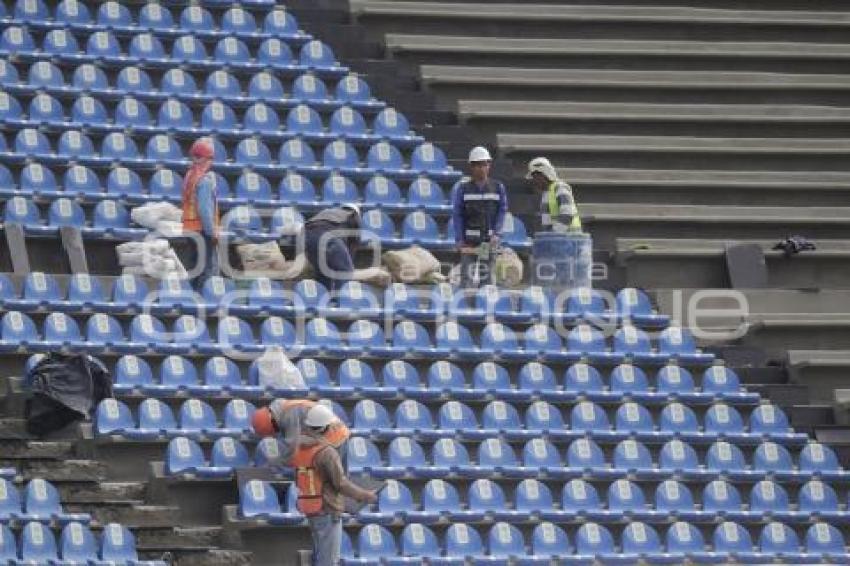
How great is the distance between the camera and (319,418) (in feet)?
45.9

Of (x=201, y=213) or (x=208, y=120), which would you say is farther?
(x=208, y=120)

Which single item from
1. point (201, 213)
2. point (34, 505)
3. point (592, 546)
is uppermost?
point (201, 213)

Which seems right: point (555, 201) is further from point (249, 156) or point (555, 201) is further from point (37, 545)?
point (37, 545)

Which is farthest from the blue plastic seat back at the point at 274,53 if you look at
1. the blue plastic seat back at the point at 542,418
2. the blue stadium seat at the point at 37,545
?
the blue stadium seat at the point at 37,545

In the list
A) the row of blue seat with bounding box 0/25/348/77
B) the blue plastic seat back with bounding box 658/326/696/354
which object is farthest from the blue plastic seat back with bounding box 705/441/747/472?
the row of blue seat with bounding box 0/25/348/77

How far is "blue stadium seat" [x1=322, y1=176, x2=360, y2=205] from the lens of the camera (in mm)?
18000

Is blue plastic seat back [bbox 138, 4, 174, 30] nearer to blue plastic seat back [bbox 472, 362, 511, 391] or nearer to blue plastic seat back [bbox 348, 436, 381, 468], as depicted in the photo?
blue plastic seat back [bbox 472, 362, 511, 391]

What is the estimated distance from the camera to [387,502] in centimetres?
1520

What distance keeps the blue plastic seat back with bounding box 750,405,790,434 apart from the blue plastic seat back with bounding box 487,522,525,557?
2619 millimetres

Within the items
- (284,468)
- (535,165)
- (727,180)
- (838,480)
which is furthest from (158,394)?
(727,180)

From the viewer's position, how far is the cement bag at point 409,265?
1731 cm

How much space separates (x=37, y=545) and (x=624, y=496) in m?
4.23

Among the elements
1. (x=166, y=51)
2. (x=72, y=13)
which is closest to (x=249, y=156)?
(x=166, y=51)

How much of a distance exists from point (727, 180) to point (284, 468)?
255 inches
